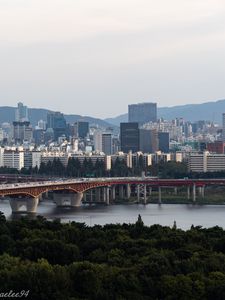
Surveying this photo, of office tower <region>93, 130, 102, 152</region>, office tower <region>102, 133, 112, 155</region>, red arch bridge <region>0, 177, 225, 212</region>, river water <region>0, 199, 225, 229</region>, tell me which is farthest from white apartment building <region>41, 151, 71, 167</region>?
river water <region>0, 199, 225, 229</region>

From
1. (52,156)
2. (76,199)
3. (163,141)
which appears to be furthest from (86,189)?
(163,141)

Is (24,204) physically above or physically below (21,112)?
below

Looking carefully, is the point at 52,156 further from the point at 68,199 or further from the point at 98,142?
the point at 68,199

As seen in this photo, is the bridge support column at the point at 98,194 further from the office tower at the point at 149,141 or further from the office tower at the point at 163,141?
the office tower at the point at 163,141

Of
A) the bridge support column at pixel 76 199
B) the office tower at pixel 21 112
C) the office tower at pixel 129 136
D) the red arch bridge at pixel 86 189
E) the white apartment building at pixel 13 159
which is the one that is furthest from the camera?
the office tower at pixel 21 112

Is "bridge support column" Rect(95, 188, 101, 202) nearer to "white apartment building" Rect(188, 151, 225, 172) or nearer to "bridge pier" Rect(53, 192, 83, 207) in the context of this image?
"bridge pier" Rect(53, 192, 83, 207)

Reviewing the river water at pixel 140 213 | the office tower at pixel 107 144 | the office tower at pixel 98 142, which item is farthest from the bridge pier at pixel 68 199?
the office tower at pixel 98 142

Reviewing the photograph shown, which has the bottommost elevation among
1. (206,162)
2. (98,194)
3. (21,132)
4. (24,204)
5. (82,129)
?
(24,204)
